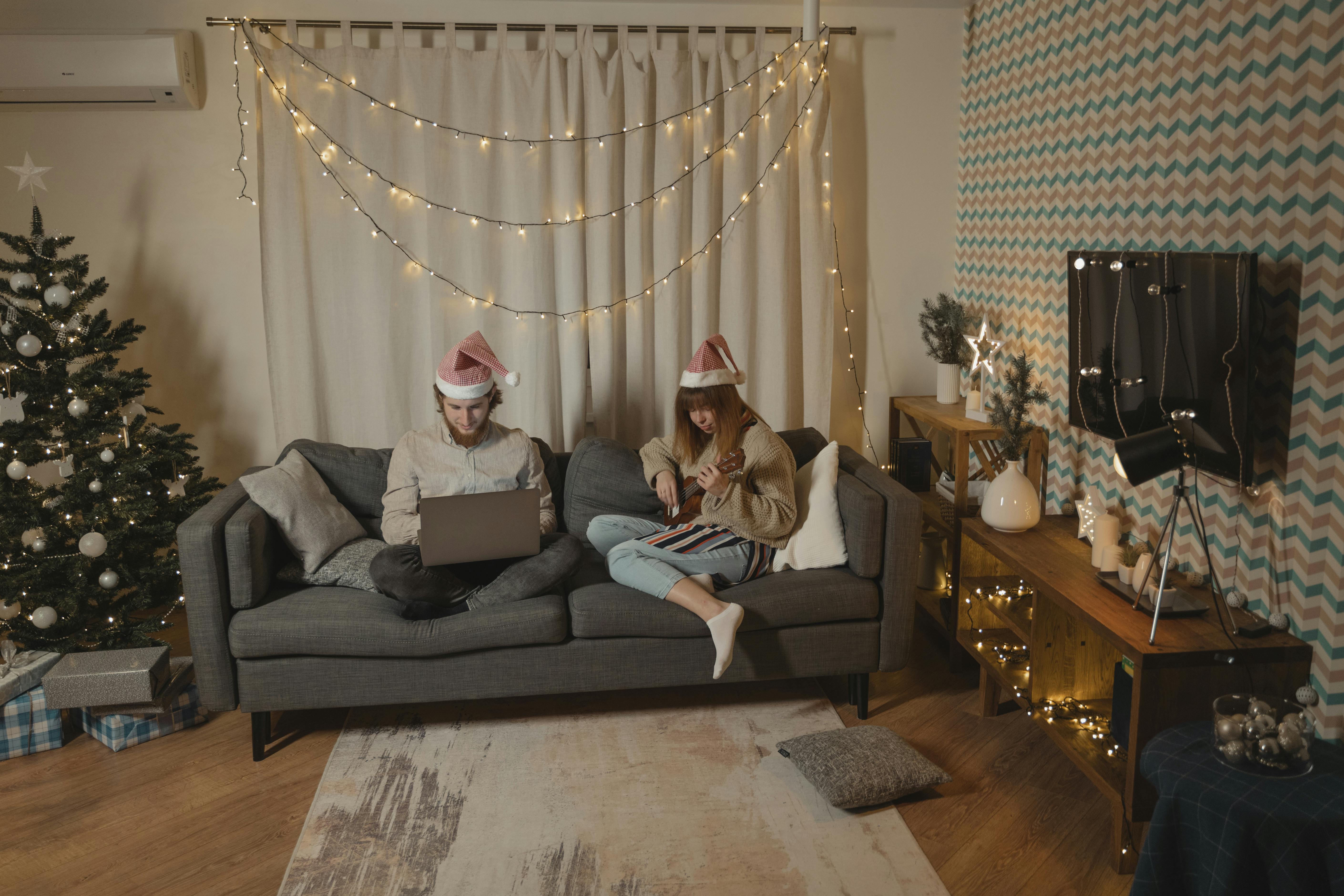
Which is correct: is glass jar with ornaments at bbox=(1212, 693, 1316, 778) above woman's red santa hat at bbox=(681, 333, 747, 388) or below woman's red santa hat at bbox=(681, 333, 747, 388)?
below

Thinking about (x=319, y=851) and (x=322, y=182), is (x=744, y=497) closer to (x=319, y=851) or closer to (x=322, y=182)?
(x=319, y=851)

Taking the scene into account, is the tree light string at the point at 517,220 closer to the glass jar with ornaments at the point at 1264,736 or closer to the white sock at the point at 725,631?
the white sock at the point at 725,631

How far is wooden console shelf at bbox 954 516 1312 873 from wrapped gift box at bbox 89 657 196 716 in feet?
7.44

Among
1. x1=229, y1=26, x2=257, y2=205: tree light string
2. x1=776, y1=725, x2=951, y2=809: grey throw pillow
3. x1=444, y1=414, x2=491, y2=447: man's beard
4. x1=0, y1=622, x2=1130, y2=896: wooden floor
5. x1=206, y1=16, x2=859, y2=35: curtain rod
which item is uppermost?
x1=206, y1=16, x2=859, y2=35: curtain rod

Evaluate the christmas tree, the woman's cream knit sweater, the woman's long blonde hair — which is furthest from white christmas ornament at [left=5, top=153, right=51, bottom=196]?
the woman's cream knit sweater

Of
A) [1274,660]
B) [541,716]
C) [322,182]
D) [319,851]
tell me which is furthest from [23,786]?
[1274,660]

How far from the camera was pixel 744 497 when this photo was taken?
275 centimetres

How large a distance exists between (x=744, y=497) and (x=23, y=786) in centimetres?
208

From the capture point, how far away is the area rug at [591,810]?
79.1 inches

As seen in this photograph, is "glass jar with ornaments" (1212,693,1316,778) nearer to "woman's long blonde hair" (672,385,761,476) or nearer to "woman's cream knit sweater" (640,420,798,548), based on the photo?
"woman's cream knit sweater" (640,420,798,548)

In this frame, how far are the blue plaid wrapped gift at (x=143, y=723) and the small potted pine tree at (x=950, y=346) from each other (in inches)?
106

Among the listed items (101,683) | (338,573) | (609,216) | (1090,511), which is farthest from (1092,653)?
(101,683)

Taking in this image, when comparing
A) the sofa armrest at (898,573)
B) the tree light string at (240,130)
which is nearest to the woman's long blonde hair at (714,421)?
the sofa armrest at (898,573)

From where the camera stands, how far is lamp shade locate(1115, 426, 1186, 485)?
2023 millimetres
